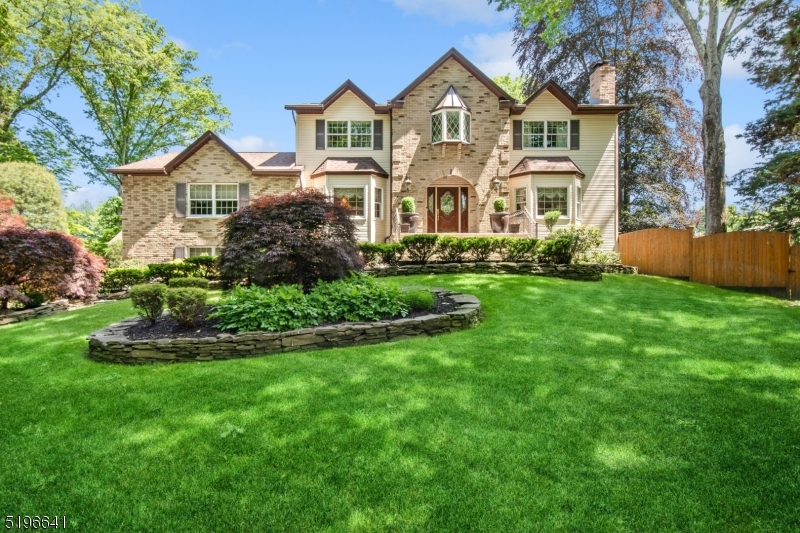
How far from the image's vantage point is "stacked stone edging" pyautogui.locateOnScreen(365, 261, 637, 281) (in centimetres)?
1189

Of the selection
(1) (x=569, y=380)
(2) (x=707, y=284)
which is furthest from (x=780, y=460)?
(2) (x=707, y=284)

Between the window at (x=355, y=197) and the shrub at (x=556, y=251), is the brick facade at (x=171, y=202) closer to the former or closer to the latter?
the window at (x=355, y=197)

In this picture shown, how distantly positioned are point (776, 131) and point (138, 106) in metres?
31.9

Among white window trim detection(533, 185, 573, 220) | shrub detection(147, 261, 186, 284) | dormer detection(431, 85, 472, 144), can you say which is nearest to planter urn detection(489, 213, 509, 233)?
white window trim detection(533, 185, 573, 220)

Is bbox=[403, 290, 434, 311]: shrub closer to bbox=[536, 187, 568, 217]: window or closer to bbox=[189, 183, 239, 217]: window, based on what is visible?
bbox=[536, 187, 568, 217]: window

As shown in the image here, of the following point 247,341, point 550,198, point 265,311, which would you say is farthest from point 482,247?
Answer: point 247,341

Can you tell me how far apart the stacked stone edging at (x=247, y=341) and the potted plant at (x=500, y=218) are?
10752 millimetres

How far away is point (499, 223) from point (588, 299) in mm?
8030

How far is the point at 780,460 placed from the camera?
10.2 ft

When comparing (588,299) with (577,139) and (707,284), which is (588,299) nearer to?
(707,284)

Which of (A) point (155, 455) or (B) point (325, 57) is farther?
(B) point (325, 57)

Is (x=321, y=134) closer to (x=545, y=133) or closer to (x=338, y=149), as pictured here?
(x=338, y=149)

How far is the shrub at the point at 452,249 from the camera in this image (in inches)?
499

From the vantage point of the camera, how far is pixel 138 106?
87.3 ft
